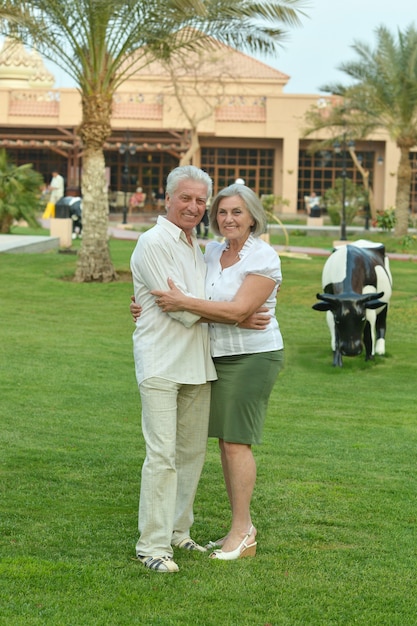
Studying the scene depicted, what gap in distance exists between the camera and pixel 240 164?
185 feet

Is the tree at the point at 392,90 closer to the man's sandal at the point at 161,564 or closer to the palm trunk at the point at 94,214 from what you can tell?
the palm trunk at the point at 94,214

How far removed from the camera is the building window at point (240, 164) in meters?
56.2

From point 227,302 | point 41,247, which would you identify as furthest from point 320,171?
point 227,302

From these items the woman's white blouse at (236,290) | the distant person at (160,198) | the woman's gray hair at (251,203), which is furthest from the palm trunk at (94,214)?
the distant person at (160,198)

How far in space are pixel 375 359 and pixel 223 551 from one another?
8956 millimetres

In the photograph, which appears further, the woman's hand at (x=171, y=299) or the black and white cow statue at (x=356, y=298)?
the black and white cow statue at (x=356, y=298)

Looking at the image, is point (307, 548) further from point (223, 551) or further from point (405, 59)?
point (405, 59)

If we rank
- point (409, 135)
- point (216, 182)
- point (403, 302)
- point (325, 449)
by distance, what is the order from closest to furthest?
1. point (325, 449)
2. point (403, 302)
3. point (409, 135)
4. point (216, 182)

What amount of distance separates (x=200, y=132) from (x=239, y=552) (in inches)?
1915

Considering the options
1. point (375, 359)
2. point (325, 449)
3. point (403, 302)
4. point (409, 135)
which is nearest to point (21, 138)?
point (409, 135)

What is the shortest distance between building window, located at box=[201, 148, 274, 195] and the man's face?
51.0m

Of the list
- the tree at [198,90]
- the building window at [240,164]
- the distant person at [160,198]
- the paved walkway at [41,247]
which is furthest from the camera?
the building window at [240,164]

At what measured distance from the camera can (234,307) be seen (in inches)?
207

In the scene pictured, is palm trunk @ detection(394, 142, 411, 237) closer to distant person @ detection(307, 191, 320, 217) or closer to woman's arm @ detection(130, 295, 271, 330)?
distant person @ detection(307, 191, 320, 217)
